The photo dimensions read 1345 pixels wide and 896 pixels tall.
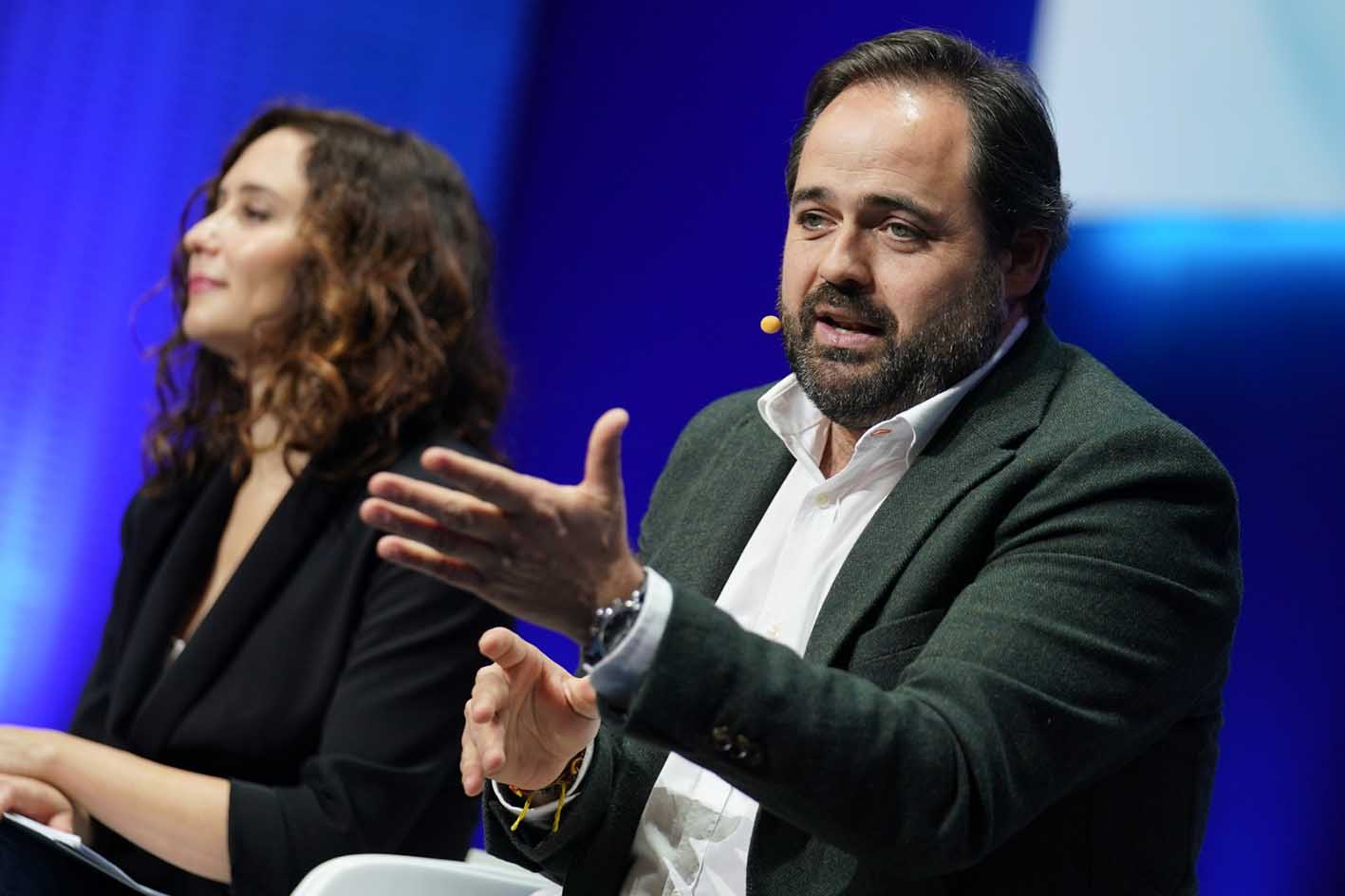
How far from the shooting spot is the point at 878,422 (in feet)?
6.20

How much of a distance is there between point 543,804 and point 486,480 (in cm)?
74

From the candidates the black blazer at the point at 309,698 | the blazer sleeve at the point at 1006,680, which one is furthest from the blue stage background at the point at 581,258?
the black blazer at the point at 309,698

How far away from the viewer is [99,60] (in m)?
3.62

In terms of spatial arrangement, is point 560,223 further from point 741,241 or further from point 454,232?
point 454,232

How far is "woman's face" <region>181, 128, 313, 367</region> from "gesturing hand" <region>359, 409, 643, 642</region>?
1.65 meters

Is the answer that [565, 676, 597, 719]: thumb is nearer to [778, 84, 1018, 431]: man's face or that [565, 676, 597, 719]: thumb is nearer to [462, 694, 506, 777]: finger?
[462, 694, 506, 777]: finger

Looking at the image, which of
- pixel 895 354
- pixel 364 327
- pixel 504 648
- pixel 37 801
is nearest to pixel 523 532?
pixel 504 648

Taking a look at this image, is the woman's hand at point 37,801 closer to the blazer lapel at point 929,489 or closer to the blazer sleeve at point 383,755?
the blazer sleeve at point 383,755

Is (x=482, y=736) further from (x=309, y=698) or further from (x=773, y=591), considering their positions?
(x=309, y=698)

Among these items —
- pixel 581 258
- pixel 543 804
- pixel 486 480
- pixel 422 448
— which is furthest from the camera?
pixel 581 258

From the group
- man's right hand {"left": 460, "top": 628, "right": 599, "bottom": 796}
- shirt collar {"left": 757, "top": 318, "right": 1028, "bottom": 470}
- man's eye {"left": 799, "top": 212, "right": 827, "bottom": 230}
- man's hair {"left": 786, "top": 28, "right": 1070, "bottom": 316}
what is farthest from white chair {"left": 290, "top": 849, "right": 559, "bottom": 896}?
man's hair {"left": 786, "top": 28, "right": 1070, "bottom": 316}

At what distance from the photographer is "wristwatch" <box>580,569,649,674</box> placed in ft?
4.19

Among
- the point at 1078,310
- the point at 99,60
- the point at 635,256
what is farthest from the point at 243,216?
the point at 1078,310

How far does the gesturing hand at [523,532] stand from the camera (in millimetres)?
1196
